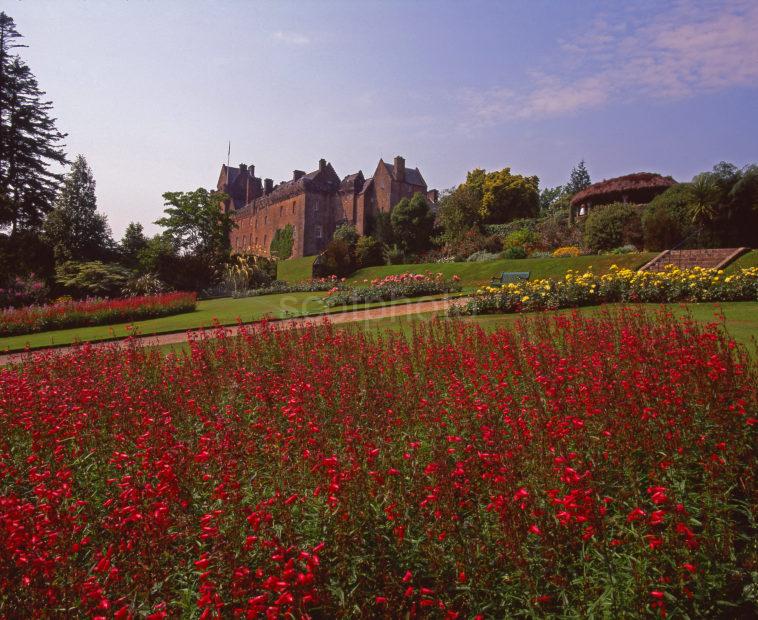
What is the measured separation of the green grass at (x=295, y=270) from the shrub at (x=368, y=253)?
11.2 ft

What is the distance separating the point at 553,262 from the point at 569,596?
20173 millimetres

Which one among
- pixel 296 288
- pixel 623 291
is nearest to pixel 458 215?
pixel 296 288

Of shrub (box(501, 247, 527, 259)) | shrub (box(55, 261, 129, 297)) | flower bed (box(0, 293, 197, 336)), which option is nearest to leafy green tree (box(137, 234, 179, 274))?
shrub (box(55, 261, 129, 297))

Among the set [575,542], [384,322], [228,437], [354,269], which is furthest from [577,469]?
[354,269]

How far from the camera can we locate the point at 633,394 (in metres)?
3.76

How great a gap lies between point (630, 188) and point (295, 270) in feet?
71.8

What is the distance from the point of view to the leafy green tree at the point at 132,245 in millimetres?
35594

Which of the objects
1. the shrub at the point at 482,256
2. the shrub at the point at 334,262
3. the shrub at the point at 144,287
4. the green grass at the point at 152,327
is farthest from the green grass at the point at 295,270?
the green grass at the point at 152,327

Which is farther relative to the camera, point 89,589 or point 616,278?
point 616,278

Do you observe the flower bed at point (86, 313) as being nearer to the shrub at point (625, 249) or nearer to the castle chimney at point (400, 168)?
the shrub at point (625, 249)

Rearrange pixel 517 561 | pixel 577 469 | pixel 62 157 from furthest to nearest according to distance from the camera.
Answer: pixel 62 157 → pixel 577 469 → pixel 517 561

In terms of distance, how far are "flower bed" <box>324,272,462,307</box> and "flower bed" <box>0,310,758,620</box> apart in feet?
46.1

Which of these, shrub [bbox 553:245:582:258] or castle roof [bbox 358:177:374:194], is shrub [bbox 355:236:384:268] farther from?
castle roof [bbox 358:177:374:194]

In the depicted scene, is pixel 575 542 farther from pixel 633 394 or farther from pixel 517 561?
pixel 633 394
